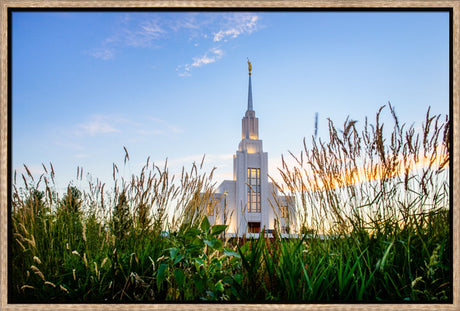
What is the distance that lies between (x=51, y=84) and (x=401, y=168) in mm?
2582

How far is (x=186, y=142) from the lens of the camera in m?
3.05

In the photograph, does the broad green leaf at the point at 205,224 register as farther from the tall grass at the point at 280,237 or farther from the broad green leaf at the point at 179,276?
the broad green leaf at the point at 179,276

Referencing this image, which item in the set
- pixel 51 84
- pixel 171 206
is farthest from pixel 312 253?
pixel 51 84

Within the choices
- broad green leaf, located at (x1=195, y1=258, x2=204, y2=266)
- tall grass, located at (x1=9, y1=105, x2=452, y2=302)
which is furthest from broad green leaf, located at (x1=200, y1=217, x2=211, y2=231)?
broad green leaf, located at (x1=195, y1=258, x2=204, y2=266)

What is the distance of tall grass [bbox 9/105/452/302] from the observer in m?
1.61

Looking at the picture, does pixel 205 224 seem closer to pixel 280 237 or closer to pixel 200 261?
pixel 200 261

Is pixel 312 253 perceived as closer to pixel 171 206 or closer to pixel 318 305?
pixel 318 305

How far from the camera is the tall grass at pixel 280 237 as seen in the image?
1.61 meters

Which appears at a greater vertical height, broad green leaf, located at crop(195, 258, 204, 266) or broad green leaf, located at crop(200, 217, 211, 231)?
broad green leaf, located at crop(200, 217, 211, 231)

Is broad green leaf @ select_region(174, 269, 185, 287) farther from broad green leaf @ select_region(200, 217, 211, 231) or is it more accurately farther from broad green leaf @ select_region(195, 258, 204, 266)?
broad green leaf @ select_region(200, 217, 211, 231)

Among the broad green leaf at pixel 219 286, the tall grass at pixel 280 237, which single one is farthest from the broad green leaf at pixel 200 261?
the broad green leaf at pixel 219 286

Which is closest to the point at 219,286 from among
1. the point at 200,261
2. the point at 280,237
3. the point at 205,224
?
the point at 200,261

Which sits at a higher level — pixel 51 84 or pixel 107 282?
pixel 51 84

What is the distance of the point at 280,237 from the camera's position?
71.7 inches
